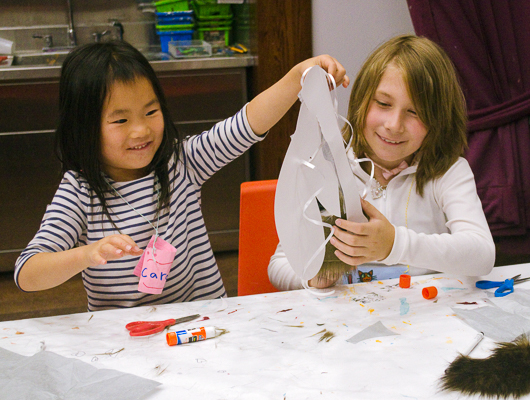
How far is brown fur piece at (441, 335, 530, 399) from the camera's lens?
0.66 meters

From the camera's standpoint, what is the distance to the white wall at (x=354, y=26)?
→ 220 cm

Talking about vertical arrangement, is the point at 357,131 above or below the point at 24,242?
above

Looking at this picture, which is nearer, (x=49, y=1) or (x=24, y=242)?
(x=24, y=242)

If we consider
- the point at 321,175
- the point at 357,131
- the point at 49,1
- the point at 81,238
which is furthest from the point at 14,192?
the point at 321,175

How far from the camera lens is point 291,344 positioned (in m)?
0.79

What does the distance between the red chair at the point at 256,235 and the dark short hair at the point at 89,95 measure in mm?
299

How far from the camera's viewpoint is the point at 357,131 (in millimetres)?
1167

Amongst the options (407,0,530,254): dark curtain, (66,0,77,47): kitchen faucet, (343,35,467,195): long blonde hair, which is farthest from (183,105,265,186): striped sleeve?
(66,0,77,47): kitchen faucet

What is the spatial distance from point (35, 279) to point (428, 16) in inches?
62.5

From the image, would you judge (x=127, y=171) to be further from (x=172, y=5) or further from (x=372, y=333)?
(x=172, y=5)

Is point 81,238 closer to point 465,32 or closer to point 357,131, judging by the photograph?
point 357,131

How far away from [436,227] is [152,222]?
65cm

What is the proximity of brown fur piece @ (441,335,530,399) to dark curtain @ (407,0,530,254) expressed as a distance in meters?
1.10

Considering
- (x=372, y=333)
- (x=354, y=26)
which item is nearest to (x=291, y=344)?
(x=372, y=333)
